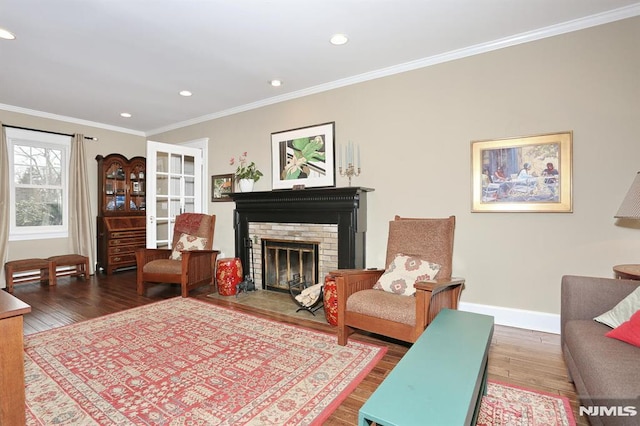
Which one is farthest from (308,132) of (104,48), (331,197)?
(104,48)

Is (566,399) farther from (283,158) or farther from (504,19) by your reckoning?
(283,158)

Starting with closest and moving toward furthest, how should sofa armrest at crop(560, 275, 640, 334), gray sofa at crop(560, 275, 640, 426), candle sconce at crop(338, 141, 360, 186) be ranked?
gray sofa at crop(560, 275, 640, 426)
sofa armrest at crop(560, 275, 640, 334)
candle sconce at crop(338, 141, 360, 186)

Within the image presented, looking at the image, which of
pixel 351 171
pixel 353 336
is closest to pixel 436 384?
pixel 353 336

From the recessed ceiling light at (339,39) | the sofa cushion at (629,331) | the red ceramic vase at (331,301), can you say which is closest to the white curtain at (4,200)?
the red ceramic vase at (331,301)

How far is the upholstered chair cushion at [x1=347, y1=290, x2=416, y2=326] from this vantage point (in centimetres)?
215

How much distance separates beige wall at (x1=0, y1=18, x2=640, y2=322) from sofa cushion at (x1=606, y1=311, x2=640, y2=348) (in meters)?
1.20

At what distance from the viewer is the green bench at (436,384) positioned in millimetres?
1049

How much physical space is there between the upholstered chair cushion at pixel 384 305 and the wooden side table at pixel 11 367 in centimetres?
185

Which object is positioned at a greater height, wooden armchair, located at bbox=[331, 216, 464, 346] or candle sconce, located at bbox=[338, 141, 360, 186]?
candle sconce, located at bbox=[338, 141, 360, 186]

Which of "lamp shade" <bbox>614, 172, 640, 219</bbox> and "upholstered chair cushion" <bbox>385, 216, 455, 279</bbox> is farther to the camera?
"upholstered chair cushion" <bbox>385, 216, 455, 279</bbox>

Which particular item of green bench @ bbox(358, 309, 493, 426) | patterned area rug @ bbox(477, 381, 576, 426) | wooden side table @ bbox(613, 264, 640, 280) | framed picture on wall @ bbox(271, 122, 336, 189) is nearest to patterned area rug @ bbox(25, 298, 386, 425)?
green bench @ bbox(358, 309, 493, 426)

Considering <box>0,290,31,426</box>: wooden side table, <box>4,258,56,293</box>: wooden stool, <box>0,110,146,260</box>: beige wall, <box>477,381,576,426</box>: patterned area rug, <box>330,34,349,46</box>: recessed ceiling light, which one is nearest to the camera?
<box>0,290,31,426</box>: wooden side table

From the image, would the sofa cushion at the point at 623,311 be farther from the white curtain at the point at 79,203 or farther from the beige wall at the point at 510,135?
the white curtain at the point at 79,203

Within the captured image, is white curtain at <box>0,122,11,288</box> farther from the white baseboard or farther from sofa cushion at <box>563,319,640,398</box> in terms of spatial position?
sofa cushion at <box>563,319,640,398</box>
